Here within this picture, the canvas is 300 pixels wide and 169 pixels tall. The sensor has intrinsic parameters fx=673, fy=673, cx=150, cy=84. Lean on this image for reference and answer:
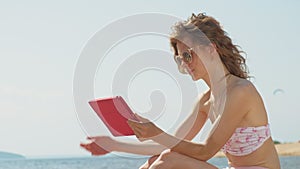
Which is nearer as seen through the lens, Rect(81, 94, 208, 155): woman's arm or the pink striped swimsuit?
the pink striped swimsuit

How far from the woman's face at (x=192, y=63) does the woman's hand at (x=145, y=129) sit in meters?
0.41

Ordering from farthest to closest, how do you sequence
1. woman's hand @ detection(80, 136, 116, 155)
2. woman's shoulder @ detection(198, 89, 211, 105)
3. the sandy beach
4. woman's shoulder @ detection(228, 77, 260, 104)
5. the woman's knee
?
the sandy beach < woman's shoulder @ detection(198, 89, 211, 105) < woman's hand @ detection(80, 136, 116, 155) < woman's shoulder @ detection(228, 77, 260, 104) < the woman's knee

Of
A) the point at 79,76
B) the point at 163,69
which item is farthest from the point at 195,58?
the point at 163,69

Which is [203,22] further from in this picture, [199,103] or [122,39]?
[122,39]

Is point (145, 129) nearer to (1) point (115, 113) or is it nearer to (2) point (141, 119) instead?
(2) point (141, 119)

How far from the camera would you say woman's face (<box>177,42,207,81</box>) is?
4023 millimetres

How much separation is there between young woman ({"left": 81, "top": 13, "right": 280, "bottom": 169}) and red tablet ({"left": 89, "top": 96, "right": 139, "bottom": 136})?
0.09 m

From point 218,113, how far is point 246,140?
0.24 metres

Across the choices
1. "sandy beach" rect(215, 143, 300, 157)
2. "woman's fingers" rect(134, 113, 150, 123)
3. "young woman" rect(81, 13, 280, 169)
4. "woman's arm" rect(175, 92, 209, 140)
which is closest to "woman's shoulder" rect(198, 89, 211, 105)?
"woman's arm" rect(175, 92, 209, 140)

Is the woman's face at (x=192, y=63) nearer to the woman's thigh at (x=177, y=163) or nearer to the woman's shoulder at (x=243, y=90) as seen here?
the woman's shoulder at (x=243, y=90)

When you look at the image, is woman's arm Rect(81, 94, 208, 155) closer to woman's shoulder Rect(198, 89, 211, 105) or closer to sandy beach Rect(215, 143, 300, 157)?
woman's shoulder Rect(198, 89, 211, 105)

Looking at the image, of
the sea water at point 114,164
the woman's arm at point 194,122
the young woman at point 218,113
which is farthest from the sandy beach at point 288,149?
the young woman at point 218,113

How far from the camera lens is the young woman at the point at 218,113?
3.90 m

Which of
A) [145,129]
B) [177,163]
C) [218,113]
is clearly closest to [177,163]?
[177,163]
